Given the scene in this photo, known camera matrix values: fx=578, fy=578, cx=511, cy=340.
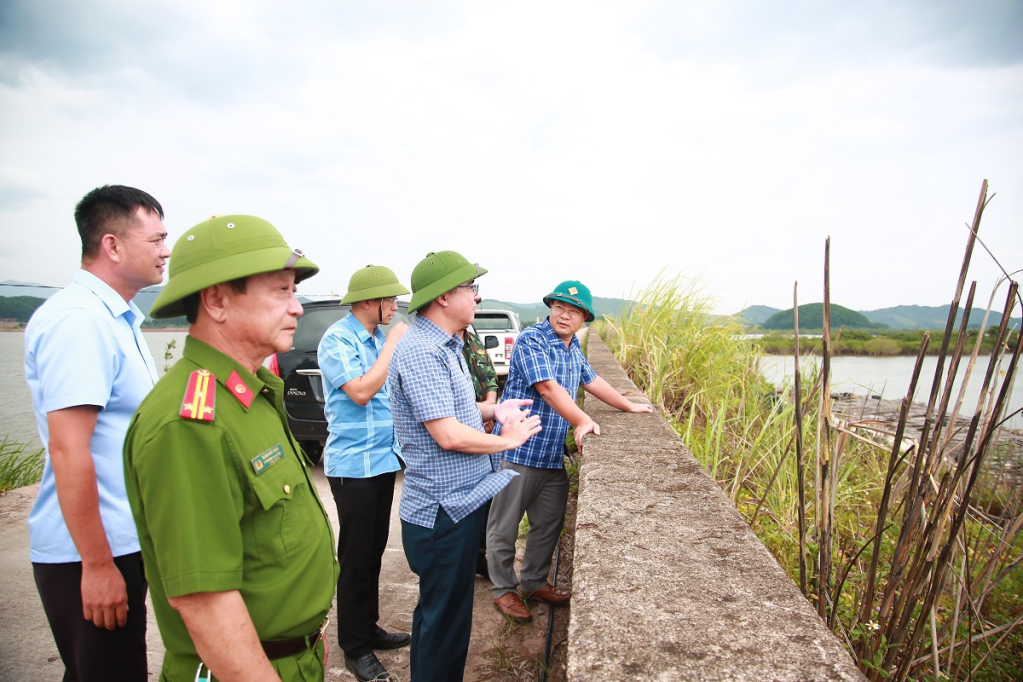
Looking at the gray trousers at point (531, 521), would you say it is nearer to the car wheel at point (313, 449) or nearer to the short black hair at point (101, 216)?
the short black hair at point (101, 216)

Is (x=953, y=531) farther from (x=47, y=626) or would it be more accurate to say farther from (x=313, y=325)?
(x=313, y=325)

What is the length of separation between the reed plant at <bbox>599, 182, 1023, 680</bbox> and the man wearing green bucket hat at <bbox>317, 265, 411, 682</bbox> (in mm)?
1825

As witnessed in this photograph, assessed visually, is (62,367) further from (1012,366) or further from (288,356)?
(288,356)

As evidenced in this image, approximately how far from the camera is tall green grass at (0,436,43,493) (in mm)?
5629

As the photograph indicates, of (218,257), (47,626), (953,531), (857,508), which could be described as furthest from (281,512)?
(857,508)

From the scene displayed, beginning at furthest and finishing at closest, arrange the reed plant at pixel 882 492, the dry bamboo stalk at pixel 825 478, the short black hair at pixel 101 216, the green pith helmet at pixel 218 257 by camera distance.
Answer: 1. the short black hair at pixel 101 216
2. the dry bamboo stalk at pixel 825 478
3. the reed plant at pixel 882 492
4. the green pith helmet at pixel 218 257

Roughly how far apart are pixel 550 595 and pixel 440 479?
4.66 feet

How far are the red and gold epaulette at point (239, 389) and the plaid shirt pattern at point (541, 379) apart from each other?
1942 millimetres

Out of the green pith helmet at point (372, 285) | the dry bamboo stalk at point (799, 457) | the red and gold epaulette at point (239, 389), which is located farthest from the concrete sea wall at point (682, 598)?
the green pith helmet at point (372, 285)

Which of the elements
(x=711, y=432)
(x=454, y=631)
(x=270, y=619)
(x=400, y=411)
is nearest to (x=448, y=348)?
(x=400, y=411)

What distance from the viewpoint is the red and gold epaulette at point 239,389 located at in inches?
49.6

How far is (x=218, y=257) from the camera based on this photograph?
1285 mm

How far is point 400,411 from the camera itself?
2.32 metres

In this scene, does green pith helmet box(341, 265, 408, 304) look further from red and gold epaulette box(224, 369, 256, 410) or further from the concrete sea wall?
red and gold epaulette box(224, 369, 256, 410)
